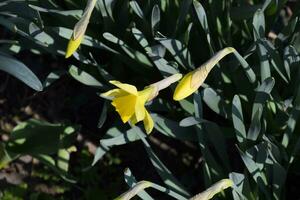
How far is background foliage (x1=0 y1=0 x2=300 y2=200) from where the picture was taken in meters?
1.62

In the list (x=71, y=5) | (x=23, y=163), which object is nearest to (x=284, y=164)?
(x=71, y=5)

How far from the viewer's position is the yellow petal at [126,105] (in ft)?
4.37

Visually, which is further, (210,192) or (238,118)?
(238,118)

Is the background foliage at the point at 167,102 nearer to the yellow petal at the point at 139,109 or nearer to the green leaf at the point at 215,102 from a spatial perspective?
the green leaf at the point at 215,102

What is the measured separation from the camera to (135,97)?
1318 millimetres

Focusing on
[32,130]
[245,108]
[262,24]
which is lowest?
[32,130]

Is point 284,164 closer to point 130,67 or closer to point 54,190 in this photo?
point 130,67

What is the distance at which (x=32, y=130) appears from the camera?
2.04 m

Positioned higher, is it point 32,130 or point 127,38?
point 127,38

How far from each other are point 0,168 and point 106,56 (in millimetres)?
619

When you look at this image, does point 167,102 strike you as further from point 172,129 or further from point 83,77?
point 83,77

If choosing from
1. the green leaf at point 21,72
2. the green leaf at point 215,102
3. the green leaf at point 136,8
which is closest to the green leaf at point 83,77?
the green leaf at point 21,72

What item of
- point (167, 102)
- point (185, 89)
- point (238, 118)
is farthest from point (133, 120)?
point (167, 102)

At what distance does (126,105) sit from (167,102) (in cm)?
56
